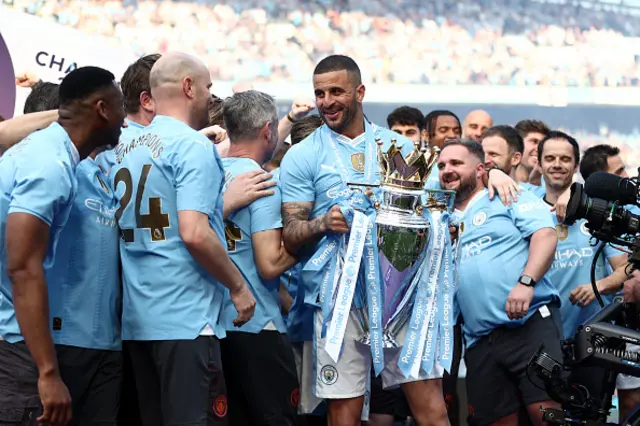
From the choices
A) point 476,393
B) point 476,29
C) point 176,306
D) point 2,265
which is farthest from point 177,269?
point 476,29

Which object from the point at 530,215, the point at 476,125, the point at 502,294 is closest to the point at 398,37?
the point at 476,125

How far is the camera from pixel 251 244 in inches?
173

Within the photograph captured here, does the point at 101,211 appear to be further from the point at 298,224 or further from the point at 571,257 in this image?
the point at 571,257

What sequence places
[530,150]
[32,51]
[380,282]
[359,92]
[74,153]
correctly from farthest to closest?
[32,51], [530,150], [359,92], [380,282], [74,153]

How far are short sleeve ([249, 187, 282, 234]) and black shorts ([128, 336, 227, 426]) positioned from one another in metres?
0.77

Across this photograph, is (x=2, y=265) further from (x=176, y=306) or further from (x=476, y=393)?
(x=476, y=393)

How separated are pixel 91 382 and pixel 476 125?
4.75 metres

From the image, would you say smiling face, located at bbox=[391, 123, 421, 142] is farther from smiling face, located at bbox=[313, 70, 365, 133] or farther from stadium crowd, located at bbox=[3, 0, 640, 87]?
smiling face, located at bbox=[313, 70, 365, 133]

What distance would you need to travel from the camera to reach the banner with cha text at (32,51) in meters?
7.24

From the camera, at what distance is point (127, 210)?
12.4 ft

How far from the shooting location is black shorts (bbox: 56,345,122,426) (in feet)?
11.7

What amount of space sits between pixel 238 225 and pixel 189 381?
3.15 feet

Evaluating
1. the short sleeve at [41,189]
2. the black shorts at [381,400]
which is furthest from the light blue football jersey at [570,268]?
the short sleeve at [41,189]

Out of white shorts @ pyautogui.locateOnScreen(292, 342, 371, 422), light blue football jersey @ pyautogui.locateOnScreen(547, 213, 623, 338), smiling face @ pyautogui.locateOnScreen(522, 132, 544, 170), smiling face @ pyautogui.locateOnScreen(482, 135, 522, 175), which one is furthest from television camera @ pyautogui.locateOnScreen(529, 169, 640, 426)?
smiling face @ pyautogui.locateOnScreen(522, 132, 544, 170)
